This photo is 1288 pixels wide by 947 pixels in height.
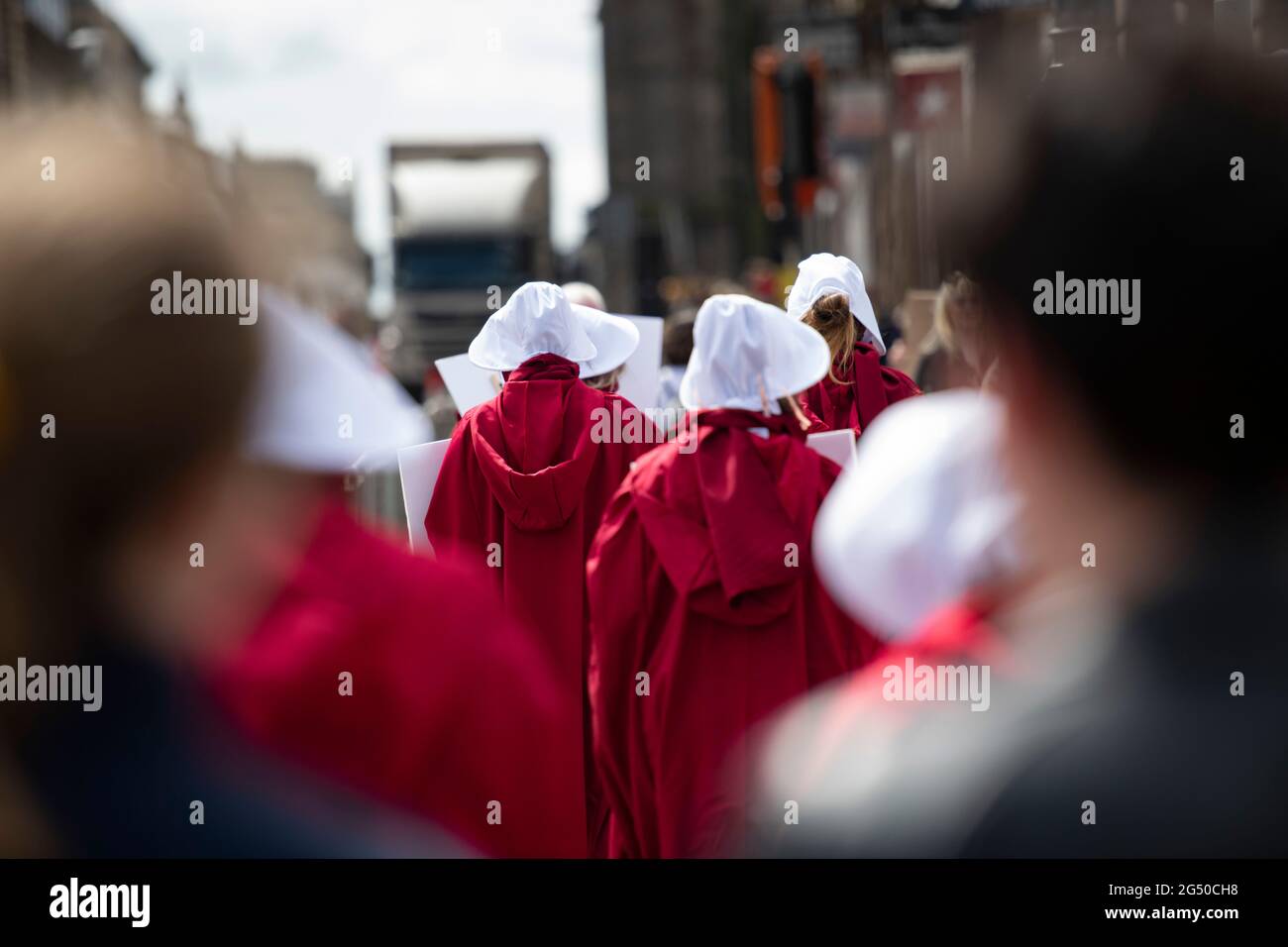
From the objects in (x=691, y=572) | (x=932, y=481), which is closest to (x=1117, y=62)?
(x=932, y=481)

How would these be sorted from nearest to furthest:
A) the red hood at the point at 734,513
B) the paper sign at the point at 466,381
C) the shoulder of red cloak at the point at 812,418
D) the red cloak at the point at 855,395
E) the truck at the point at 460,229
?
the red hood at the point at 734,513, the shoulder of red cloak at the point at 812,418, the red cloak at the point at 855,395, the paper sign at the point at 466,381, the truck at the point at 460,229

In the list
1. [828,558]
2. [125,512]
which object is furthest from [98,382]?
[828,558]

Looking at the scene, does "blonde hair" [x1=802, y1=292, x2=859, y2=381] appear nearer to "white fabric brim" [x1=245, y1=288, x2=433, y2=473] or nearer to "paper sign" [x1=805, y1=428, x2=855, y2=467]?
"paper sign" [x1=805, y1=428, x2=855, y2=467]

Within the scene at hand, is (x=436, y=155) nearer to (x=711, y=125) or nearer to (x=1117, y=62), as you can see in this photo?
(x=1117, y=62)

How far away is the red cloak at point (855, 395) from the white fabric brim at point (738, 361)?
1320mm

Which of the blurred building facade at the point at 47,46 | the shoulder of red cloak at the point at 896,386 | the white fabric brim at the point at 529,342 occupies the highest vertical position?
the blurred building facade at the point at 47,46

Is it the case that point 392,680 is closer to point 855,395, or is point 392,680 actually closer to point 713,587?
point 713,587

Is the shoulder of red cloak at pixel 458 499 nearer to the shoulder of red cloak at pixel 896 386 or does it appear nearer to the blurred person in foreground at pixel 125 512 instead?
the shoulder of red cloak at pixel 896 386

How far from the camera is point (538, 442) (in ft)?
18.3

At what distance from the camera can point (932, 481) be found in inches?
65.0

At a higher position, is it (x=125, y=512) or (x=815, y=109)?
(x=815, y=109)

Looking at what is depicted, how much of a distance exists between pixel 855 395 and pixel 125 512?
4.23 m

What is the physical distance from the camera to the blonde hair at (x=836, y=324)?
5.68m

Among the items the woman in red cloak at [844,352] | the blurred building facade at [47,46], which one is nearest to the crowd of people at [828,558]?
the woman in red cloak at [844,352]
